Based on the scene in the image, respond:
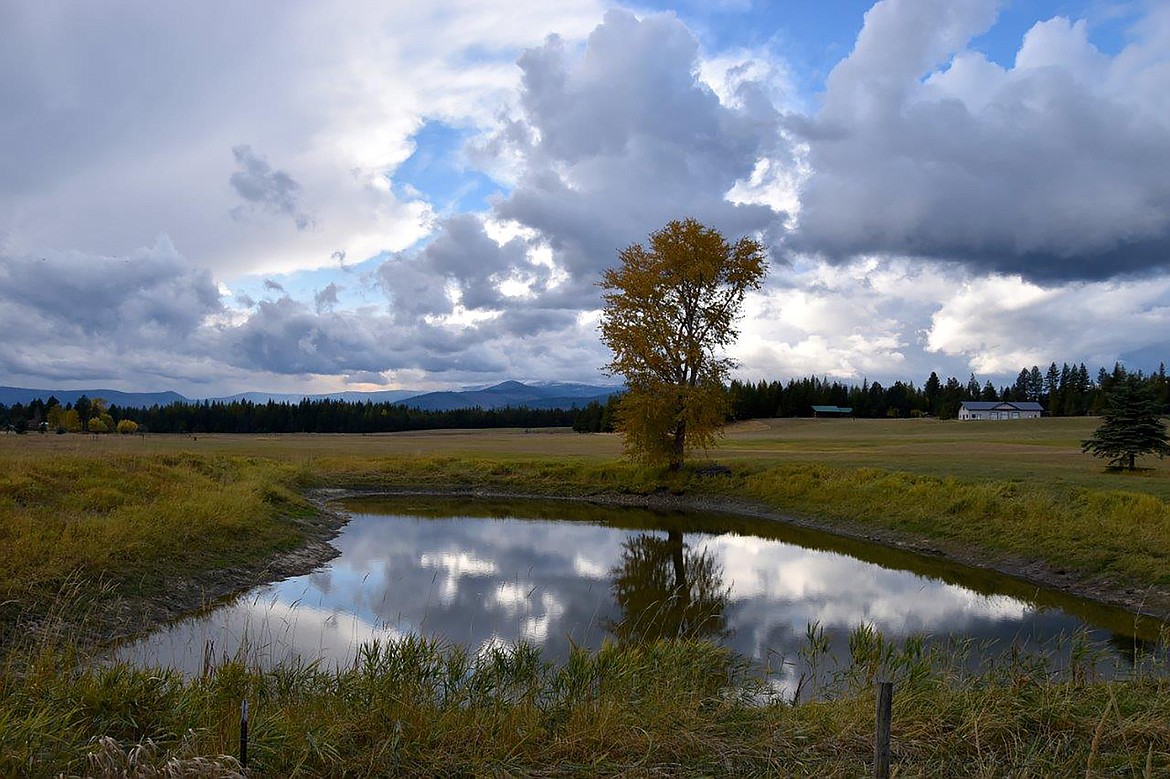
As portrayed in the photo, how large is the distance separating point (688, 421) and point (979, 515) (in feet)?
45.4

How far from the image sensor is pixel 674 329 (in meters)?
35.5

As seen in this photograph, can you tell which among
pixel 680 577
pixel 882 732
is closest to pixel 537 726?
pixel 882 732

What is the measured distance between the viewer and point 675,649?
959 centimetres

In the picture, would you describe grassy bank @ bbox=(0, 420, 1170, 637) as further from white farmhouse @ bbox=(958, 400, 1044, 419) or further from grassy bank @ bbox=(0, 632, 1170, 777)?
white farmhouse @ bbox=(958, 400, 1044, 419)

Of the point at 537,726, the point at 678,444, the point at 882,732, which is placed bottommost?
the point at 537,726

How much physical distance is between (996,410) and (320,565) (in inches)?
4811

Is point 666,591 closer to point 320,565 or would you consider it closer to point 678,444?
point 320,565

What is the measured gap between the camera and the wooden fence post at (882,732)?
14.6ft

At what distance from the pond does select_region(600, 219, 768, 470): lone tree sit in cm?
771

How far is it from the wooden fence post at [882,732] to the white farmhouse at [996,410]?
12644cm

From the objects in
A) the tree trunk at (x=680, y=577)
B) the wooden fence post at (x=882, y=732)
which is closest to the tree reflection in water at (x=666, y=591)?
the tree trunk at (x=680, y=577)

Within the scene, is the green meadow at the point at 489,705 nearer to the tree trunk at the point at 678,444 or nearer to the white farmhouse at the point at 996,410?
the tree trunk at the point at 678,444

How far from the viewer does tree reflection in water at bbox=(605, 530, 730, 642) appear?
1403 centimetres

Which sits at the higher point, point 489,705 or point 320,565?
point 489,705
